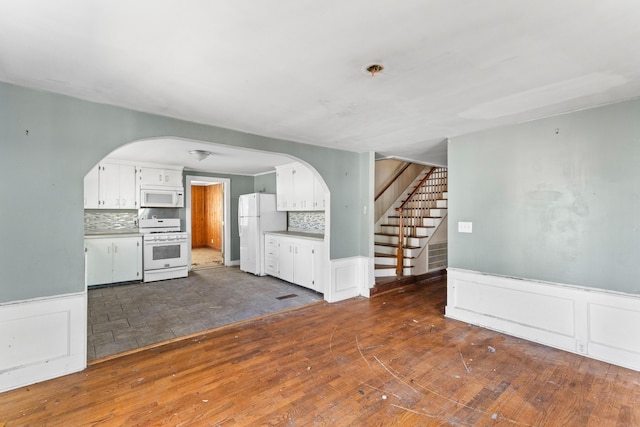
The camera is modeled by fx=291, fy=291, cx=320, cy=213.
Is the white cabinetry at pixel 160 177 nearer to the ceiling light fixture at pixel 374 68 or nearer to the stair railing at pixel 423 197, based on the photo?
the stair railing at pixel 423 197

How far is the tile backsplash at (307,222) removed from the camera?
5.95 metres

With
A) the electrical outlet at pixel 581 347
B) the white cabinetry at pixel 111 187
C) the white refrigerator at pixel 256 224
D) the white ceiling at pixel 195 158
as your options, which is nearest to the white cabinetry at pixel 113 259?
the white cabinetry at pixel 111 187

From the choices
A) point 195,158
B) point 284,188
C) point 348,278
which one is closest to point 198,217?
point 195,158

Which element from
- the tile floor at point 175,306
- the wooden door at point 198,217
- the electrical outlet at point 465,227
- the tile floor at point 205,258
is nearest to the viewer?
the tile floor at point 175,306

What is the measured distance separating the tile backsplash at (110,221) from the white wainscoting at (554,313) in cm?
609

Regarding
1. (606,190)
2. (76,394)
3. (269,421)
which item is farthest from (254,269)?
(606,190)

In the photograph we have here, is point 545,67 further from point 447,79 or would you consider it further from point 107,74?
point 107,74

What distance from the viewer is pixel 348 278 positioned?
187 inches

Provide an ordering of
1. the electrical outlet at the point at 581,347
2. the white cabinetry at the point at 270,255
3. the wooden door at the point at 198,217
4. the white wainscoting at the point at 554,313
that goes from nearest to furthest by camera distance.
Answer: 1. the white wainscoting at the point at 554,313
2. the electrical outlet at the point at 581,347
3. the white cabinetry at the point at 270,255
4. the wooden door at the point at 198,217

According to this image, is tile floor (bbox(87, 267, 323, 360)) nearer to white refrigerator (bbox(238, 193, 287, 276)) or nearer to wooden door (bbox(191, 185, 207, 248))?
white refrigerator (bbox(238, 193, 287, 276))

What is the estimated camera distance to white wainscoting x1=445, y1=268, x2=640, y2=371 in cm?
264

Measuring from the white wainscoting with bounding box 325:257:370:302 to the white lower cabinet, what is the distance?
285mm

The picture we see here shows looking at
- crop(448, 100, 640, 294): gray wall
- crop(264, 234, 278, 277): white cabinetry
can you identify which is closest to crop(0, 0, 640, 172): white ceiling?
crop(448, 100, 640, 294): gray wall

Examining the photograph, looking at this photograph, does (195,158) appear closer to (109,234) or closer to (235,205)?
(109,234)
